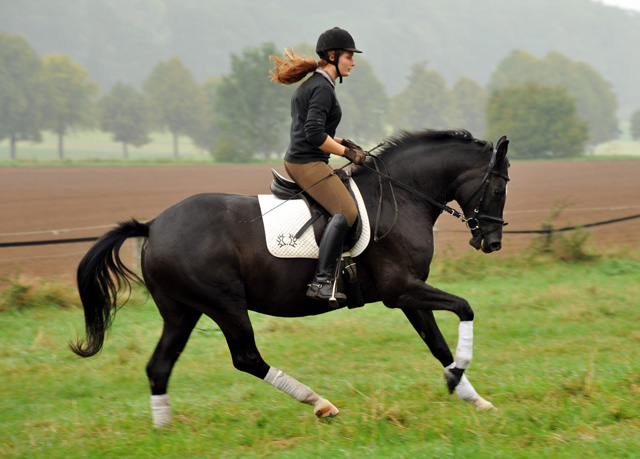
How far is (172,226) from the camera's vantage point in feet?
17.8

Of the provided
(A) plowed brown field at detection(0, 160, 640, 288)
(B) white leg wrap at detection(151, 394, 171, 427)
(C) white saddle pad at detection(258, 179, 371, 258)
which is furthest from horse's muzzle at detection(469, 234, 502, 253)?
(A) plowed brown field at detection(0, 160, 640, 288)

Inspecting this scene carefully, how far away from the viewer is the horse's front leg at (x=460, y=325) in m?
5.40

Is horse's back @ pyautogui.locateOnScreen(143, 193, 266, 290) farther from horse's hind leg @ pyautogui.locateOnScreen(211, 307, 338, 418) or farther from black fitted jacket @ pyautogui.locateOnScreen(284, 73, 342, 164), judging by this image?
black fitted jacket @ pyautogui.locateOnScreen(284, 73, 342, 164)

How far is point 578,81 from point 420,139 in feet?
403

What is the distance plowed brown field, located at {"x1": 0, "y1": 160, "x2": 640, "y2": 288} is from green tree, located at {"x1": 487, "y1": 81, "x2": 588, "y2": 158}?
9.75 m

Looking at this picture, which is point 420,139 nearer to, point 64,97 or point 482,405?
point 482,405

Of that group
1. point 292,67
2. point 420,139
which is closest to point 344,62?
point 292,67

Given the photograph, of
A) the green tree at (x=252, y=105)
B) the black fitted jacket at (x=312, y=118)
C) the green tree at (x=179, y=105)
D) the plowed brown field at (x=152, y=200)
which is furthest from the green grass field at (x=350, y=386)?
the green tree at (x=179, y=105)

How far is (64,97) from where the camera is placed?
309 feet

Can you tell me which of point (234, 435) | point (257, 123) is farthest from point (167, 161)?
point (234, 435)

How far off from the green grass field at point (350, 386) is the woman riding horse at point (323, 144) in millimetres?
1165

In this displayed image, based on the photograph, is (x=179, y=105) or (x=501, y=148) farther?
(x=179, y=105)

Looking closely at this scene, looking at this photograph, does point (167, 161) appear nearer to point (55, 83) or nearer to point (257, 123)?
point (257, 123)

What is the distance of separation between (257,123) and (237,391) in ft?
234
